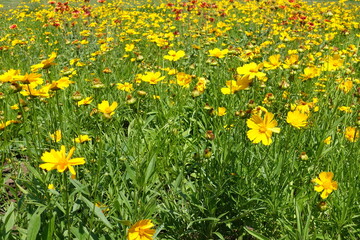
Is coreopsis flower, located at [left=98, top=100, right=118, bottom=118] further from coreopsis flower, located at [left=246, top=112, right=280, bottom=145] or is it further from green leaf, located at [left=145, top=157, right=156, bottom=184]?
coreopsis flower, located at [left=246, top=112, right=280, bottom=145]

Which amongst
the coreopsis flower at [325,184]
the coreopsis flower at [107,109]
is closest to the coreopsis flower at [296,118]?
the coreopsis flower at [325,184]

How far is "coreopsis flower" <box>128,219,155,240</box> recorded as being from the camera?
3.03 ft

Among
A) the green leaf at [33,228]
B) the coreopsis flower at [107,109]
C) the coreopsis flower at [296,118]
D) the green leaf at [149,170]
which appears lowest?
the green leaf at [149,170]

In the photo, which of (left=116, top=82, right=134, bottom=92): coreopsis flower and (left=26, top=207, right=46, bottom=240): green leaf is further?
(left=116, top=82, right=134, bottom=92): coreopsis flower

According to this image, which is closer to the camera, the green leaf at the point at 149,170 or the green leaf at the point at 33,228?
the green leaf at the point at 33,228

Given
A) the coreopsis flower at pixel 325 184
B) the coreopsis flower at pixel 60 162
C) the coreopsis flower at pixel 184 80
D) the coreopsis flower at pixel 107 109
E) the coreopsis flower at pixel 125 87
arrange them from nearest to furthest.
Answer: the coreopsis flower at pixel 60 162, the coreopsis flower at pixel 325 184, the coreopsis flower at pixel 107 109, the coreopsis flower at pixel 184 80, the coreopsis flower at pixel 125 87

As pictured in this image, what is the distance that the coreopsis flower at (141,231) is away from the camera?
3.03ft

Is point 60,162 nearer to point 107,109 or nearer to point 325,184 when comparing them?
point 107,109

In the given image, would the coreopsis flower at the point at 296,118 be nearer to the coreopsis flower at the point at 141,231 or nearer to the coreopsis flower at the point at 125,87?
the coreopsis flower at the point at 141,231

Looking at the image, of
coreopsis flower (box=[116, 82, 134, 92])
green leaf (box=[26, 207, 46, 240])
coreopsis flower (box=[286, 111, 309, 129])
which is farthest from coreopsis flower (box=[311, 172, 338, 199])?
coreopsis flower (box=[116, 82, 134, 92])

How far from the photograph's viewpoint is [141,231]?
0.94 meters

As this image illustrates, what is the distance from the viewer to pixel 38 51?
3986mm

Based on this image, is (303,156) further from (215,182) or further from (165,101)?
(165,101)

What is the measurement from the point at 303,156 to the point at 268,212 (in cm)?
30
